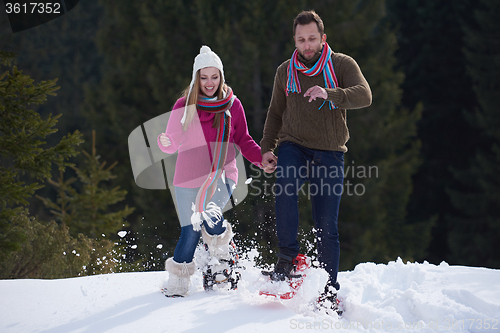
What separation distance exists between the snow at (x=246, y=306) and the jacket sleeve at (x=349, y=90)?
3.54ft

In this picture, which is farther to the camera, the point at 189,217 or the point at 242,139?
the point at 242,139

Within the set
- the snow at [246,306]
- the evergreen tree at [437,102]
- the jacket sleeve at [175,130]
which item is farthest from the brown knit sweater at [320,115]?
the evergreen tree at [437,102]

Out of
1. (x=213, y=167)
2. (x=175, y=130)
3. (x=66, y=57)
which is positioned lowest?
(x=213, y=167)

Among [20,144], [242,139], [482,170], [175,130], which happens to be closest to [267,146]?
[242,139]

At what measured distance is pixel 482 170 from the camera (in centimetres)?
1327

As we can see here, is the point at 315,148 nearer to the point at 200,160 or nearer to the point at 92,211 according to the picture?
the point at 200,160

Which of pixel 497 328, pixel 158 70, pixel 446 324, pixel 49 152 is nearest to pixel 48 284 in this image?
pixel 49 152

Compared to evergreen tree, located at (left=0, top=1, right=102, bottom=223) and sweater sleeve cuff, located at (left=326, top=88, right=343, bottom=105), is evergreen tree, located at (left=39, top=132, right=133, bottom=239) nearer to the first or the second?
sweater sleeve cuff, located at (left=326, top=88, right=343, bottom=105)

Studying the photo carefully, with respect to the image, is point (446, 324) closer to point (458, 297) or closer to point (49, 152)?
point (458, 297)

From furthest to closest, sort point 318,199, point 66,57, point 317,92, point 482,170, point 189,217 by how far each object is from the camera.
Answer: point 66,57 < point 482,170 < point 189,217 < point 318,199 < point 317,92

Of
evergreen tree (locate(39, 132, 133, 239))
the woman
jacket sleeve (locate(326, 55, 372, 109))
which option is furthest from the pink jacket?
evergreen tree (locate(39, 132, 133, 239))

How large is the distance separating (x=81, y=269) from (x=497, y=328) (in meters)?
4.16

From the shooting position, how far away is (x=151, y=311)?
3068 millimetres

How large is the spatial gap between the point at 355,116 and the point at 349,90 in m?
8.15
